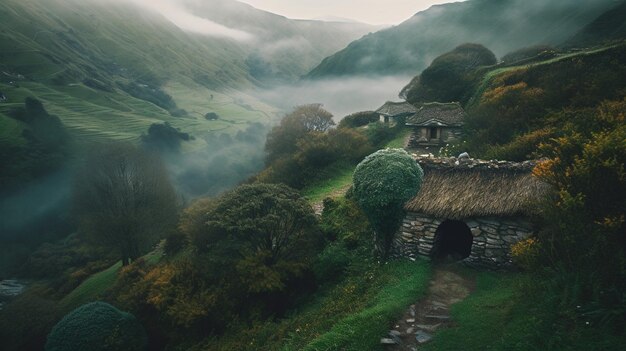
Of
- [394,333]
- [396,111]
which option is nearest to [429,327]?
[394,333]

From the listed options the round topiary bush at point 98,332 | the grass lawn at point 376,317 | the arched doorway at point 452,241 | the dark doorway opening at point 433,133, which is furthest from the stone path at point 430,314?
the dark doorway opening at point 433,133

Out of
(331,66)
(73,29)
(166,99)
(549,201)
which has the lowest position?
(549,201)

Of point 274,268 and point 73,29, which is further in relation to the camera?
point 73,29

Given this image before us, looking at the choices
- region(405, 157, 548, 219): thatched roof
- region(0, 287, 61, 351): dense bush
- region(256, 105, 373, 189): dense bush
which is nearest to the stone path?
region(405, 157, 548, 219): thatched roof

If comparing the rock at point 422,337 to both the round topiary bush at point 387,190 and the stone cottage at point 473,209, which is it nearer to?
the stone cottage at point 473,209

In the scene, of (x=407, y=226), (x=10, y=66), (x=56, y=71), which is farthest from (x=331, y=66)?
(x=407, y=226)

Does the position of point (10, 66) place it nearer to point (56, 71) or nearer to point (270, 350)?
point (56, 71)
